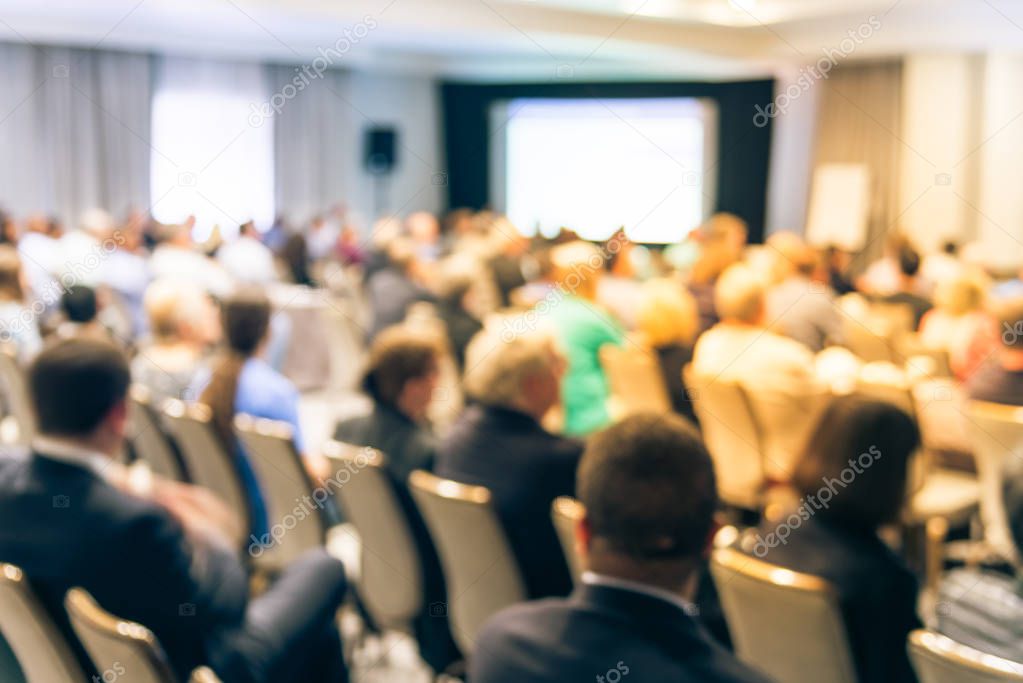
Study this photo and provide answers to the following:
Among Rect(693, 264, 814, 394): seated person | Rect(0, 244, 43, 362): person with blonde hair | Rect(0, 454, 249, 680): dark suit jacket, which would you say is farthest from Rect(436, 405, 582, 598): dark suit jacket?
Rect(0, 244, 43, 362): person with blonde hair

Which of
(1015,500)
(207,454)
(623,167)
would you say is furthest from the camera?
(623,167)

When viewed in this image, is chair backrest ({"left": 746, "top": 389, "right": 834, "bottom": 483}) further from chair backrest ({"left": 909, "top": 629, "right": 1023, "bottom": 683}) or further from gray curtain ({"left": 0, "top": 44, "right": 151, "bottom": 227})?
gray curtain ({"left": 0, "top": 44, "right": 151, "bottom": 227})

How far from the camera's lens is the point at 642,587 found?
1.67m

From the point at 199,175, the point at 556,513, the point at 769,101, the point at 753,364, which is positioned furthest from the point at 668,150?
the point at 556,513

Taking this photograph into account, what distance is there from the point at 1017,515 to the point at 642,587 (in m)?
1.00

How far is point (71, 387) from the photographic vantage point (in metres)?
2.43

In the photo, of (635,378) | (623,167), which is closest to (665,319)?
(635,378)

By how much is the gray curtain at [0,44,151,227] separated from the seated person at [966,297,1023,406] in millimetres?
12028

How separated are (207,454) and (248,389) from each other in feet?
0.97

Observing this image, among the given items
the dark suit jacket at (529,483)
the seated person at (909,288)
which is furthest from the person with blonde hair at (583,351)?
the seated person at (909,288)

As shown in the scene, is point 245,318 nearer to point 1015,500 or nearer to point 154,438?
point 154,438

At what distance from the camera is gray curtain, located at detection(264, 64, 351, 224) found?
1586 cm

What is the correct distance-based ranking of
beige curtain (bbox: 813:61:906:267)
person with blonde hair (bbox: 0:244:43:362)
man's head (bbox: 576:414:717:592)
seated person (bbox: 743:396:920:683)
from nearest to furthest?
man's head (bbox: 576:414:717:592)
seated person (bbox: 743:396:920:683)
person with blonde hair (bbox: 0:244:43:362)
beige curtain (bbox: 813:61:906:267)

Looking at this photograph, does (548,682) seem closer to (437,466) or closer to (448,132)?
(437,466)
